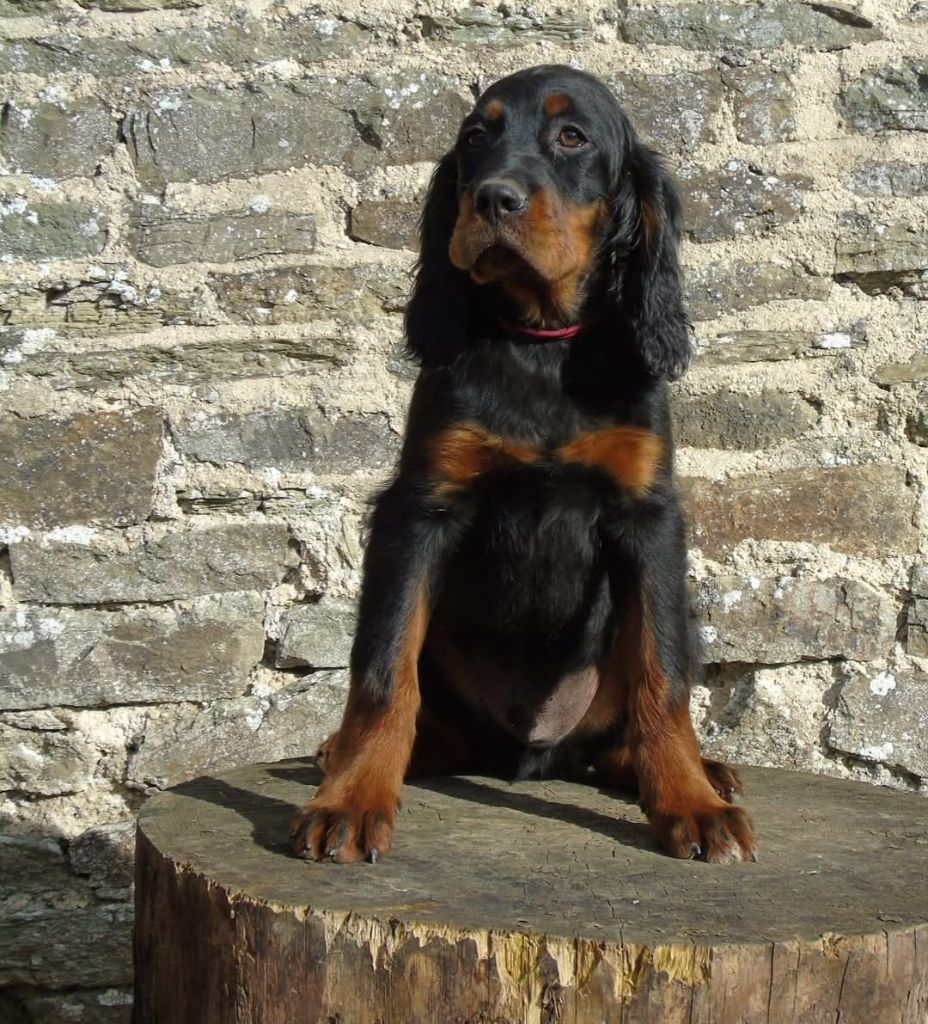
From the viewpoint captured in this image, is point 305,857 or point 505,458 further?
point 505,458

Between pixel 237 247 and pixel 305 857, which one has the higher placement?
pixel 237 247

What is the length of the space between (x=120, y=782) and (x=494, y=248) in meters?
1.81

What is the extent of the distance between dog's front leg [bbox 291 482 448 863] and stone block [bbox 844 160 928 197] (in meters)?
1.67

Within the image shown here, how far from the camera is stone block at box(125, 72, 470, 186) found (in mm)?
3436

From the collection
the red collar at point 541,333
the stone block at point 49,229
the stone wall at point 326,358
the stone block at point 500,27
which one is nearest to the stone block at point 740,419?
the stone wall at point 326,358

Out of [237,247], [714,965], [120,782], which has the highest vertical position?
[237,247]

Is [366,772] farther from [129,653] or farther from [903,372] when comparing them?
[903,372]

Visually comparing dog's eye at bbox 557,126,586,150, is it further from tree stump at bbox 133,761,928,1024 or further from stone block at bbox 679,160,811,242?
tree stump at bbox 133,761,928,1024

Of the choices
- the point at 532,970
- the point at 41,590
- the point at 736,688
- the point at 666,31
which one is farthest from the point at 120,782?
the point at 666,31

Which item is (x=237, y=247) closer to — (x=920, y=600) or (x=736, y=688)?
(x=736, y=688)

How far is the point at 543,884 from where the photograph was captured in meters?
2.02

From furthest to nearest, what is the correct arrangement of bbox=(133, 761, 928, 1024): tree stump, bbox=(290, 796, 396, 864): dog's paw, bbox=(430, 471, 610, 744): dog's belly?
1. bbox=(430, 471, 610, 744): dog's belly
2. bbox=(290, 796, 396, 864): dog's paw
3. bbox=(133, 761, 928, 1024): tree stump

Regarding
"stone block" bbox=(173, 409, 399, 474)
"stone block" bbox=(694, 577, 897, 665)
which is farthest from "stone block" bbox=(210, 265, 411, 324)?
"stone block" bbox=(694, 577, 897, 665)

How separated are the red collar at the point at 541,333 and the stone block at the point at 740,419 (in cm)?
90
